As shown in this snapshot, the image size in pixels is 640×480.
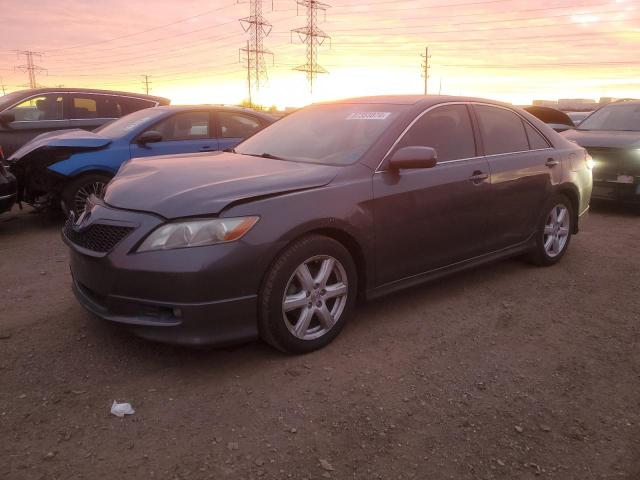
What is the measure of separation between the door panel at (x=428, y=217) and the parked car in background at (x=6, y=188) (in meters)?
4.77

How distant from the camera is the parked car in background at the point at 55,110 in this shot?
825cm

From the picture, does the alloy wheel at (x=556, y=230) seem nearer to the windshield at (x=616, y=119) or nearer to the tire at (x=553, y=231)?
the tire at (x=553, y=231)

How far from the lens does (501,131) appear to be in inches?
184

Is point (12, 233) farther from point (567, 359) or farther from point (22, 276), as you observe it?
point (567, 359)

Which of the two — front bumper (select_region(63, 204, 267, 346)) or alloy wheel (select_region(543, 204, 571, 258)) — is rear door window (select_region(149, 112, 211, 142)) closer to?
front bumper (select_region(63, 204, 267, 346))

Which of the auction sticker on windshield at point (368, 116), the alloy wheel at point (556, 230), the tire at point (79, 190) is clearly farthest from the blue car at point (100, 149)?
the alloy wheel at point (556, 230)

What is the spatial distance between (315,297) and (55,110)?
721cm

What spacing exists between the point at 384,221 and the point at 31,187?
488 cm

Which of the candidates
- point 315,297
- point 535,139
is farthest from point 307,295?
point 535,139

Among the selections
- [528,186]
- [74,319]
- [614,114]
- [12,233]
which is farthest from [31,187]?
[614,114]

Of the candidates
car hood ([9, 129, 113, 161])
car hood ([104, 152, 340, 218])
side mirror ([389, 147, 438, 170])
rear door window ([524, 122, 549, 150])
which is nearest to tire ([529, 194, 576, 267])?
rear door window ([524, 122, 549, 150])

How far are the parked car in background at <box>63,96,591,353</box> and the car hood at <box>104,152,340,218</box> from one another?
1 cm

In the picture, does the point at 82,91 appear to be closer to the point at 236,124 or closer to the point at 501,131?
the point at 236,124

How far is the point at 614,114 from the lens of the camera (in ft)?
29.6
